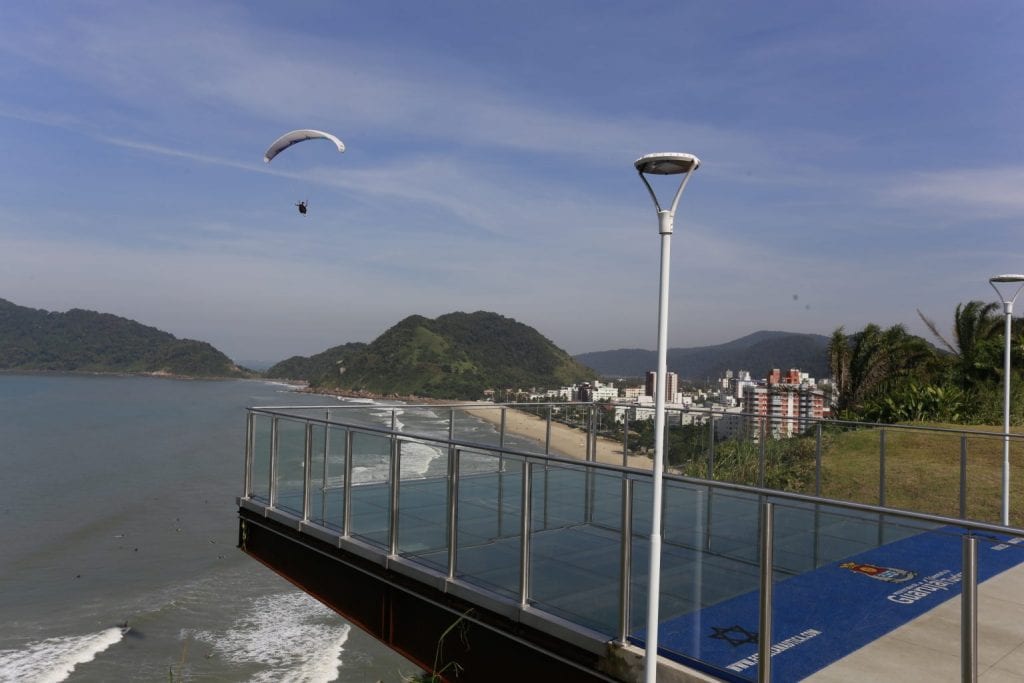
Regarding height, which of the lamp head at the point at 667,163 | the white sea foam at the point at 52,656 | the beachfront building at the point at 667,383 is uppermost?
the lamp head at the point at 667,163

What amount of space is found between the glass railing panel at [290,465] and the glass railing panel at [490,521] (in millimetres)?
2864

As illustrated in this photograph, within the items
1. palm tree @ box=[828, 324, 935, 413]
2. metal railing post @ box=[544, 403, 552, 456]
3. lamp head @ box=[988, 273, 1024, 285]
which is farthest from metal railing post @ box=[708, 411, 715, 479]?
palm tree @ box=[828, 324, 935, 413]

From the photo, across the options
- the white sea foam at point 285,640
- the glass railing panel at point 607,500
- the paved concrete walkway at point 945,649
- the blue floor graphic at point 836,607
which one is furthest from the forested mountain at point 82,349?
the paved concrete walkway at point 945,649

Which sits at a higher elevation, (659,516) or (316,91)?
(316,91)

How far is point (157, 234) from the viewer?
7669cm

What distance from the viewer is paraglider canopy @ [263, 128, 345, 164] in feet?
71.2

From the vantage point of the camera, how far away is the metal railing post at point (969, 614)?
11.6ft

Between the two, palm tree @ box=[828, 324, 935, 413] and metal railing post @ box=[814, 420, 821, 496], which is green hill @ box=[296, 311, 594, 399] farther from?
metal railing post @ box=[814, 420, 821, 496]

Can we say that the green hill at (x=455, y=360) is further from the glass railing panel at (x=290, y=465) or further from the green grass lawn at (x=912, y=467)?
the glass railing panel at (x=290, y=465)

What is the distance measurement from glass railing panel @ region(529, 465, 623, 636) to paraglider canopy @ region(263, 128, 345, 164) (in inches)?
698

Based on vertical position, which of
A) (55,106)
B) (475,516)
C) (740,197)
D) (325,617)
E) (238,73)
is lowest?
(325,617)

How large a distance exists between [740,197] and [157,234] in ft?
218

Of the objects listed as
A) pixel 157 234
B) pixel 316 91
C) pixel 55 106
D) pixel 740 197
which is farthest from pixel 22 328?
pixel 740 197

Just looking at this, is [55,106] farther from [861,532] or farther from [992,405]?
[861,532]
